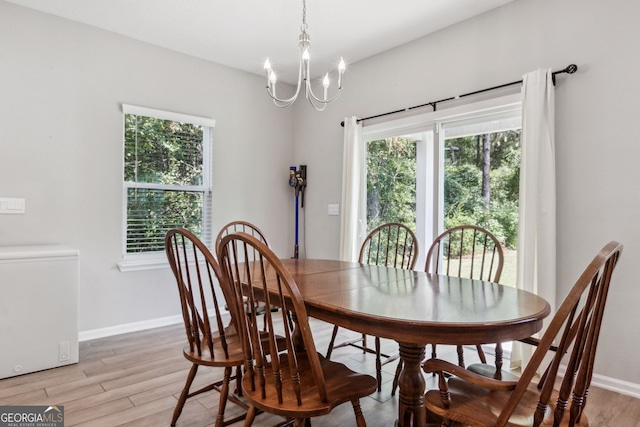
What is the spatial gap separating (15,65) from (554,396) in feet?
13.0

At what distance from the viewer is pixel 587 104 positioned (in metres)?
2.42

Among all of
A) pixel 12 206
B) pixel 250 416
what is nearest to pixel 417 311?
pixel 250 416

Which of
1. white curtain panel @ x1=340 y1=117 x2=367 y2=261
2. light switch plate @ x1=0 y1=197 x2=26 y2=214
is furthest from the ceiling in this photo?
light switch plate @ x1=0 y1=197 x2=26 y2=214

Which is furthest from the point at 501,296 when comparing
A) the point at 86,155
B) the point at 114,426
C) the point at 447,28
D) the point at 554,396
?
the point at 86,155

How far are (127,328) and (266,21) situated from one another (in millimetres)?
2932

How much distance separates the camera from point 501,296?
1.59m

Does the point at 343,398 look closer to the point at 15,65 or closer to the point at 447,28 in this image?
the point at 447,28

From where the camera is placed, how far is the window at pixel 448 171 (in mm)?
2848

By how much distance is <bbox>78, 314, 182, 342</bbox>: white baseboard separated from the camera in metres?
3.16

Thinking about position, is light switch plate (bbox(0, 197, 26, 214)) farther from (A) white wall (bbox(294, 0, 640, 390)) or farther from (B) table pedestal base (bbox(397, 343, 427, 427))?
(A) white wall (bbox(294, 0, 640, 390))

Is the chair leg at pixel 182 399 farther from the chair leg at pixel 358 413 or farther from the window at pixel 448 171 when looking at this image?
the window at pixel 448 171

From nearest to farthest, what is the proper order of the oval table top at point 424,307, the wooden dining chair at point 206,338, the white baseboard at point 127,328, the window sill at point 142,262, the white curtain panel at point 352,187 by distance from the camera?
the oval table top at point 424,307
the wooden dining chair at point 206,338
the white baseboard at point 127,328
the window sill at point 142,262
the white curtain panel at point 352,187

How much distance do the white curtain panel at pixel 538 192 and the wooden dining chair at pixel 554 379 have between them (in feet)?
4.35

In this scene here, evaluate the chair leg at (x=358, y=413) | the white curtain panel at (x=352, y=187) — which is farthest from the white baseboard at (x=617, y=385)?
the white curtain panel at (x=352, y=187)
